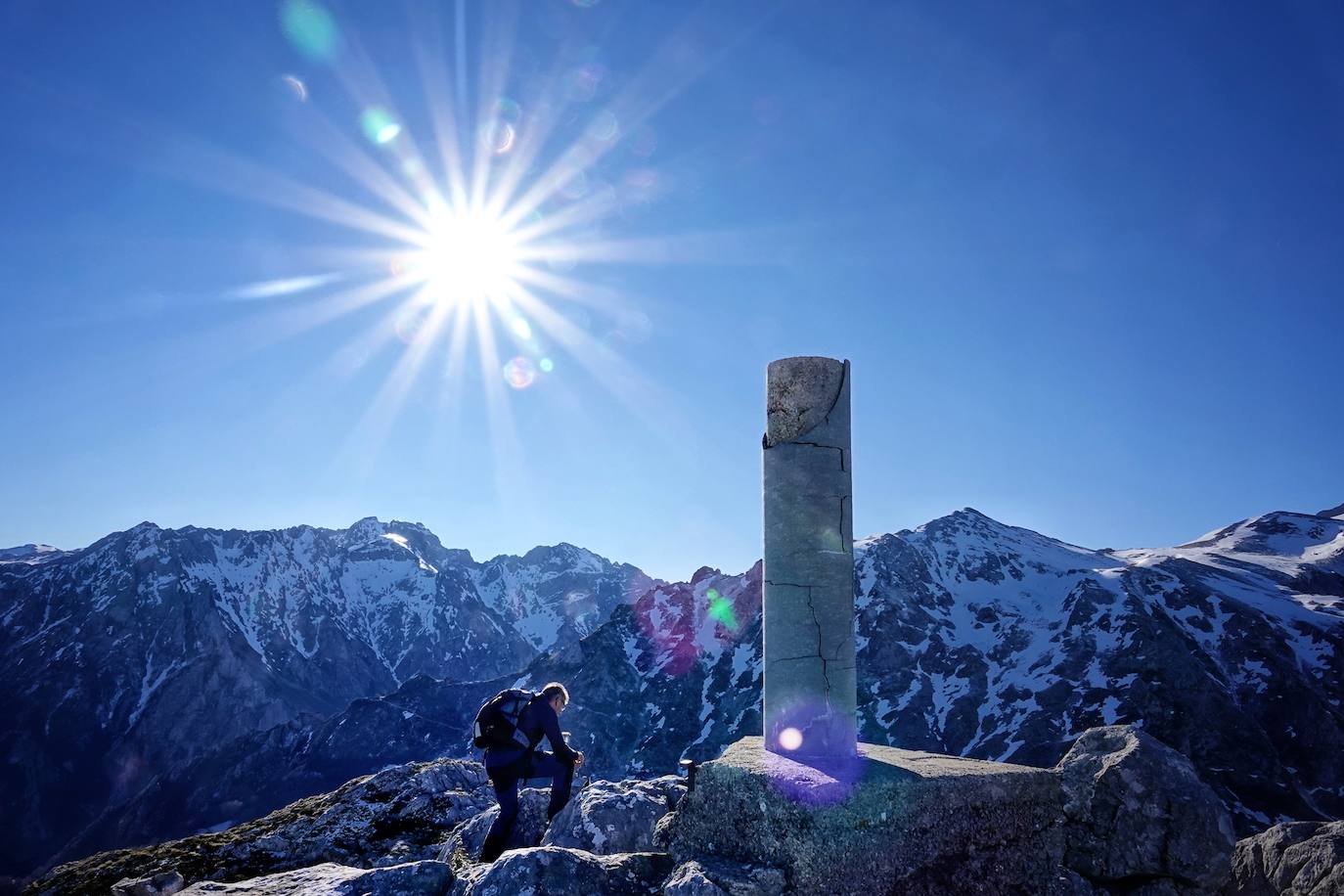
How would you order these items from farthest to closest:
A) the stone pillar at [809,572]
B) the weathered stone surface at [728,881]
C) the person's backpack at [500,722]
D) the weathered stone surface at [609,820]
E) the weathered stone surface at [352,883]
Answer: the weathered stone surface at [609,820] → the person's backpack at [500,722] → the stone pillar at [809,572] → the weathered stone surface at [352,883] → the weathered stone surface at [728,881]

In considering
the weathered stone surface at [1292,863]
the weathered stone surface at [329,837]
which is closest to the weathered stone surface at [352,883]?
the weathered stone surface at [329,837]

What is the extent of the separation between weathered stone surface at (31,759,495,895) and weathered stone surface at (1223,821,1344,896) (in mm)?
12838

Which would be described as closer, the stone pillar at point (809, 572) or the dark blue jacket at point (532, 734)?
the stone pillar at point (809, 572)

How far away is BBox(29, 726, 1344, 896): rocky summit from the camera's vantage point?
8109 millimetres

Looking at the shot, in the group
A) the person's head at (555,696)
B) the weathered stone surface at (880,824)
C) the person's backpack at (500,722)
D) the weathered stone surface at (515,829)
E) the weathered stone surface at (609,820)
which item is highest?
the person's head at (555,696)

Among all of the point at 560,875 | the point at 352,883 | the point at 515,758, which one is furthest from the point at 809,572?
the point at 352,883

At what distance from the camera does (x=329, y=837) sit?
46.4ft

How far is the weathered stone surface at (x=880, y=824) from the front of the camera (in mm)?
8023

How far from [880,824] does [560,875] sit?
3537 millimetres

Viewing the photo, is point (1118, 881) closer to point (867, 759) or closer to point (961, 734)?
point (867, 759)

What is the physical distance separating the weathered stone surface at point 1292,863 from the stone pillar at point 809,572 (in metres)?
5.97

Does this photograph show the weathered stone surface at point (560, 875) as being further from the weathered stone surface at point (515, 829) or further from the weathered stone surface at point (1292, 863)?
the weathered stone surface at point (1292, 863)

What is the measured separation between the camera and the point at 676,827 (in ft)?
31.7

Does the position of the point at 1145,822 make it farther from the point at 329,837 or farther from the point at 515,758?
the point at 329,837
